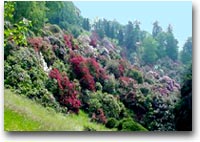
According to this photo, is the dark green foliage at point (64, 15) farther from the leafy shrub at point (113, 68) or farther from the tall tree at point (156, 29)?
the tall tree at point (156, 29)

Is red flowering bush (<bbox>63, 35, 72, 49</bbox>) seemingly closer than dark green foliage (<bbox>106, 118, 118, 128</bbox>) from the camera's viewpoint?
No

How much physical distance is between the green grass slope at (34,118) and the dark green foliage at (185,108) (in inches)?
35.4

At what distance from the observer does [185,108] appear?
23.2 feet

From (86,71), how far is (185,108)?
130 centimetres

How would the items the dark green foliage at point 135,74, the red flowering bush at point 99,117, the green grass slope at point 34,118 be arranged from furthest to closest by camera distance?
the dark green foliage at point 135,74 → the red flowering bush at point 99,117 → the green grass slope at point 34,118

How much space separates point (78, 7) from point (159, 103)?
1.55 metres

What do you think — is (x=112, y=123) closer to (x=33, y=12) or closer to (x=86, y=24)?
(x=86, y=24)

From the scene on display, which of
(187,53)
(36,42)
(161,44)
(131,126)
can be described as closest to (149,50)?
(161,44)

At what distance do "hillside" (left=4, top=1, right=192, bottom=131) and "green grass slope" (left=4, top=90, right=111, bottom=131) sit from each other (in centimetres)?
1

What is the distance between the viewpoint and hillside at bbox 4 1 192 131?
7098 millimetres

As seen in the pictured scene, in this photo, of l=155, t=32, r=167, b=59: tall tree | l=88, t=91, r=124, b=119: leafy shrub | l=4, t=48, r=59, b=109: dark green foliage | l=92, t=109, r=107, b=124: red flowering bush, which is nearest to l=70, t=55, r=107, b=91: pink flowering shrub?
l=88, t=91, r=124, b=119: leafy shrub

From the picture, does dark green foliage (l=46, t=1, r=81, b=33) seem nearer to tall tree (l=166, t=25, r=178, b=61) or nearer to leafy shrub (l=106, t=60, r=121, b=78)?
leafy shrub (l=106, t=60, r=121, b=78)

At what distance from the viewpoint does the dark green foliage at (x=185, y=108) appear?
23.1 feet

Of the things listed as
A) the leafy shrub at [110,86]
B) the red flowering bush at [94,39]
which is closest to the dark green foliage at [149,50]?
the leafy shrub at [110,86]
